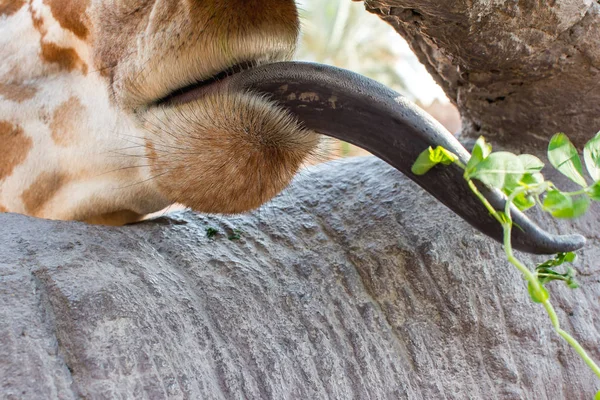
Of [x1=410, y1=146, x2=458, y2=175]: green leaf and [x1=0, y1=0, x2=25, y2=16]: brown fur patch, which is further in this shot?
[x1=0, y1=0, x2=25, y2=16]: brown fur patch

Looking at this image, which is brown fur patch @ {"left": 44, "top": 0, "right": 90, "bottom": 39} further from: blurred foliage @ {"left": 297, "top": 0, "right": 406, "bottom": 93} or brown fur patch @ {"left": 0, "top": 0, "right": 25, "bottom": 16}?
blurred foliage @ {"left": 297, "top": 0, "right": 406, "bottom": 93}

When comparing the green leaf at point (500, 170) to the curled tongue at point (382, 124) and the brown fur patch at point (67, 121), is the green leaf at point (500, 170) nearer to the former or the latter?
the curled tongue at point (382, 124)

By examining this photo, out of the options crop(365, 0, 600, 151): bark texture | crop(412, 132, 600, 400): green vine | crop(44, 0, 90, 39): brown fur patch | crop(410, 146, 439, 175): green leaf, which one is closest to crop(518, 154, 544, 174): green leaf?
crop(412, 132, 600, 400): green vine

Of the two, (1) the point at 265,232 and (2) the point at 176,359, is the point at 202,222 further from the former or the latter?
(2) the point at 176,359

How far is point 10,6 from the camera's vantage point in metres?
1.28

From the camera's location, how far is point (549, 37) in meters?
1.14

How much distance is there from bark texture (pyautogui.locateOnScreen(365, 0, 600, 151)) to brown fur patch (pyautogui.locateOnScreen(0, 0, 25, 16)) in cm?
62

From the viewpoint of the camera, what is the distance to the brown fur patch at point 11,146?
1252 mm

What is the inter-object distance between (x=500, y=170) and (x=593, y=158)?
132 mm

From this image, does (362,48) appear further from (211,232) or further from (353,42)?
(211,232)

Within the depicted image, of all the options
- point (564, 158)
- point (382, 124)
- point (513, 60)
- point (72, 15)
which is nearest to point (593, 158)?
point (564, 158)

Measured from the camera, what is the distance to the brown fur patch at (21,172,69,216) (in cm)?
125

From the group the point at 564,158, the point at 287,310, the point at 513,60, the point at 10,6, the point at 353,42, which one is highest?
the point at 353,42

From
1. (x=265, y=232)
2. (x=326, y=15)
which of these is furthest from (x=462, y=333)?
(x=326, y=15)
